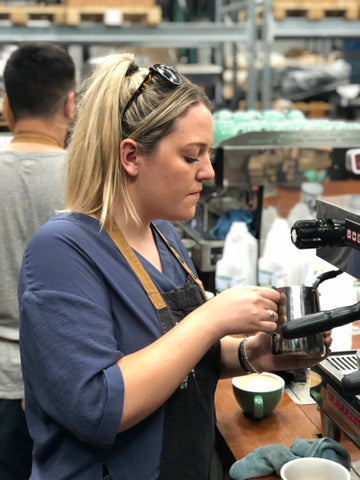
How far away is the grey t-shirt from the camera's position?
2123 millimetres

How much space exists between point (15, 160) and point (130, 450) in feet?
4.20

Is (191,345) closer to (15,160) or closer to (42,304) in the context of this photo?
(42,304)

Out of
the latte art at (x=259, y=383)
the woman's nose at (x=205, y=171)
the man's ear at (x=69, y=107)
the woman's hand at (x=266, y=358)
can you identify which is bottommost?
the latte art at (x=259, y=383)

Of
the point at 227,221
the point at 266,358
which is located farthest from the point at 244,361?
the point at 227,221

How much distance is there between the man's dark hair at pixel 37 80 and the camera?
2377mm

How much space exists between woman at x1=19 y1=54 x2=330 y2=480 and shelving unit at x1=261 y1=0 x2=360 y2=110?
3084mm

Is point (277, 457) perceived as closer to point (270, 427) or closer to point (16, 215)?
point (270, 427)

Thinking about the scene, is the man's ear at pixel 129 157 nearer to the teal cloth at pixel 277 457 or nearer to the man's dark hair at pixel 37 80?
the teal cloth at pixel 277 457

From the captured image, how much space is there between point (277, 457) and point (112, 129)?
2.84ft

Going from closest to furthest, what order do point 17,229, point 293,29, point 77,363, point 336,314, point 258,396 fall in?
point 336,314, point 77,363, point 258,396, point 17,229, point 293,29

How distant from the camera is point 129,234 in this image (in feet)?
4.58

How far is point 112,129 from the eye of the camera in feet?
4.28

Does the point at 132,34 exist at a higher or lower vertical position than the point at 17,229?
higher

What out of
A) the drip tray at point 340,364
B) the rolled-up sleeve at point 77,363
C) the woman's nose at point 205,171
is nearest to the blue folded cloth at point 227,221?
the drip tray at point 340,364
